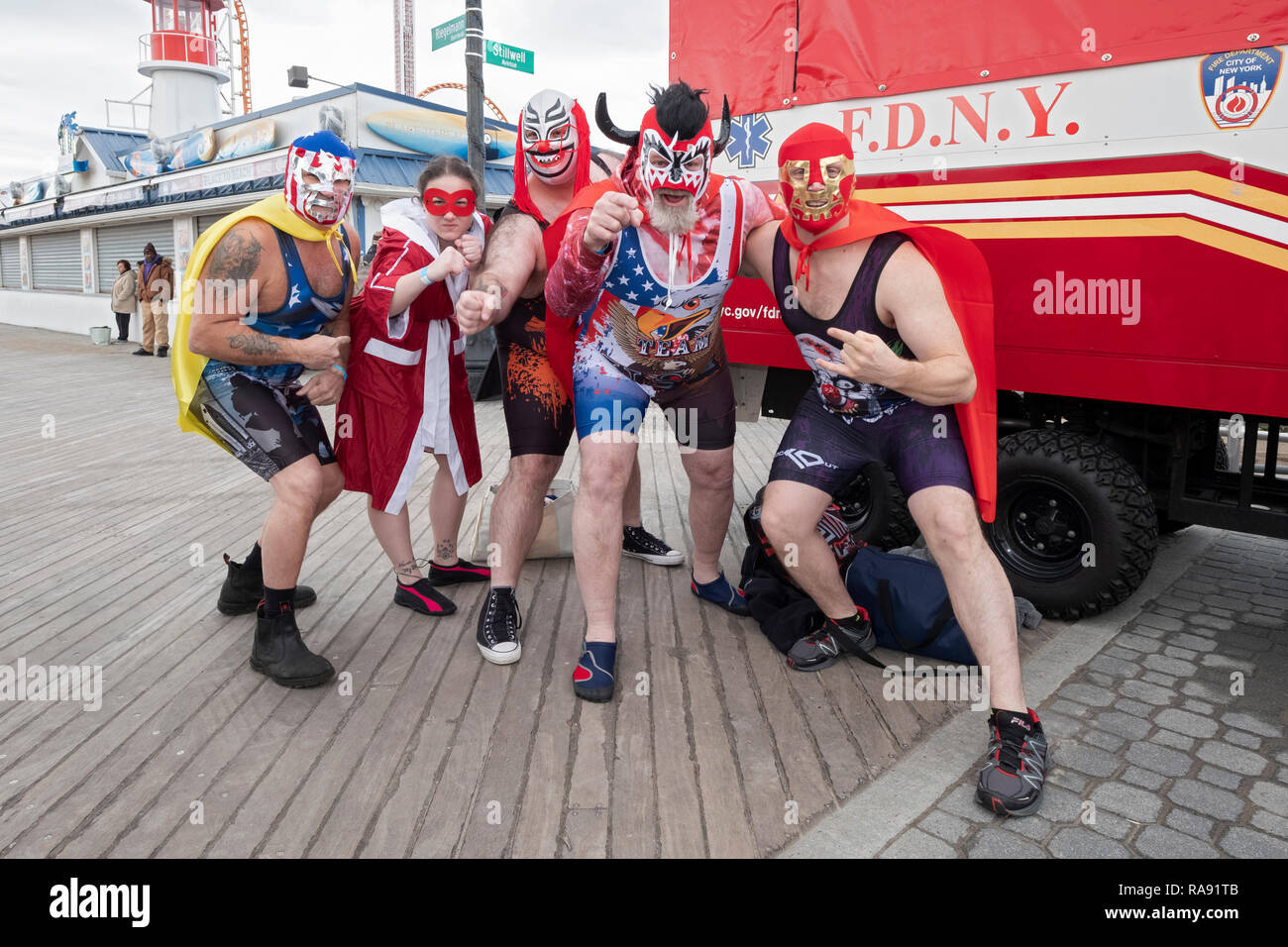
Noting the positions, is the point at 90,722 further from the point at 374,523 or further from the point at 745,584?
the point at 745,584

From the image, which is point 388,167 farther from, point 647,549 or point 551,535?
point 647,549

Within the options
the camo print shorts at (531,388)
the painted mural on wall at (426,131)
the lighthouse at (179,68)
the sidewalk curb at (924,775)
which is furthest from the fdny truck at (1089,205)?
the lighthouse at (179,68)

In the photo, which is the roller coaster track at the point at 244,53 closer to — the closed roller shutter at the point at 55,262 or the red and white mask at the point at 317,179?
the closed roller shutter at the point at 55,262

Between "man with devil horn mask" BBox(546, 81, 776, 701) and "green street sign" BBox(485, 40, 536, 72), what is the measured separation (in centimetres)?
590

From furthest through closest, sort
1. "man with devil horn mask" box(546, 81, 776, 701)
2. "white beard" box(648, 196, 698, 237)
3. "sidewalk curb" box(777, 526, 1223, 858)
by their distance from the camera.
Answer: "white beard" box(648, 196, 698, 237) → "man with devil horn mask" box(546, 81, 776, 701) → "sidewalk curb" box(777, 526, 1223, 858)

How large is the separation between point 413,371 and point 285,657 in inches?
48.6

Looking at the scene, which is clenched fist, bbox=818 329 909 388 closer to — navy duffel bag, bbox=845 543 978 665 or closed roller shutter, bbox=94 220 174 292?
navy duffel bag, bbox=845 543 978 665

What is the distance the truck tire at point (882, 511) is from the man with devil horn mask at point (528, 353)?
1.74m

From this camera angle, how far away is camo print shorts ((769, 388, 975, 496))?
113 inches

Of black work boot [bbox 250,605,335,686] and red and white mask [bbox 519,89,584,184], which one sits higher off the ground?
red and white mask [bbox 519,89,584,184]

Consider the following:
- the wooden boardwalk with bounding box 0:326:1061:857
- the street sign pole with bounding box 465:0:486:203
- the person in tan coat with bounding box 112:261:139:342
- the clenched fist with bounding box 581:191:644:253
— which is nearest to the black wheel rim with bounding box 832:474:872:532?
the wooden boardwalk with bounding box 0:326:1061:857

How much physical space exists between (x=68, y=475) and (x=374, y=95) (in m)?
10.1

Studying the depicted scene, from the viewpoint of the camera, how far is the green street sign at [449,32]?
8039mm

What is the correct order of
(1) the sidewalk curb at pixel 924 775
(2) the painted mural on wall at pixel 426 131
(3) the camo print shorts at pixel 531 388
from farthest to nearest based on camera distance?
1. (2) the painted mural on wall at pixel 426 131
2. (3) the camo print shorts at pixel 531 388
3. (1) the sidewalk curb at pixel 924 775
